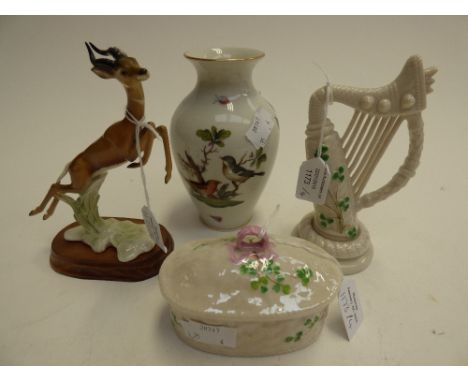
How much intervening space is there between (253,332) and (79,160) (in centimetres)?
71

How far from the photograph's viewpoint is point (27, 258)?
1541 millimetres

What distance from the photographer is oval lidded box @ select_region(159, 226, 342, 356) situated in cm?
109

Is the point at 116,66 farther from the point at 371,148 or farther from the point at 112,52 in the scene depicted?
the point at 371,148

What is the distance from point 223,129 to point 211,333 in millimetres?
626

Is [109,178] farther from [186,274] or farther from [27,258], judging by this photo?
[186,274]

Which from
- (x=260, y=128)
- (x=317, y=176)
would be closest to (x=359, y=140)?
(x=317, y=176)

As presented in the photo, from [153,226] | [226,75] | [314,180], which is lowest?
[153,226]

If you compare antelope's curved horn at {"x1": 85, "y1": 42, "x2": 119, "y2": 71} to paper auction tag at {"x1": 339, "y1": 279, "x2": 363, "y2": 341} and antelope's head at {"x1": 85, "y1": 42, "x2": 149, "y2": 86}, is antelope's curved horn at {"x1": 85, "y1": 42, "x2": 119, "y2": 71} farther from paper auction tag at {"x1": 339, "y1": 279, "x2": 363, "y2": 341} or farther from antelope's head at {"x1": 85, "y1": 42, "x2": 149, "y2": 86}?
paper auction tag at {"x1": 339, "y1": 279, "x2": 363, "y2": 341}

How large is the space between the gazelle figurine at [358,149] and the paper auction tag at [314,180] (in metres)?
0.07

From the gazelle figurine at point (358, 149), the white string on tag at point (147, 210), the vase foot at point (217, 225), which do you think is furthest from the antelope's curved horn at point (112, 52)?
the vase foot at point (217, 225)

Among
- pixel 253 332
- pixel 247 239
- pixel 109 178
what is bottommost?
pixel 109 178

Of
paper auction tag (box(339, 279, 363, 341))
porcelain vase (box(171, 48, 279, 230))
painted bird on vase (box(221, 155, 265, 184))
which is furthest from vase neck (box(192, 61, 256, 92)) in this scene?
paper auction tag (box(339, 279, 363, 341))

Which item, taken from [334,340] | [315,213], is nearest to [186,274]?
[334,340]

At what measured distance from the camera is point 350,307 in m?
1.25
